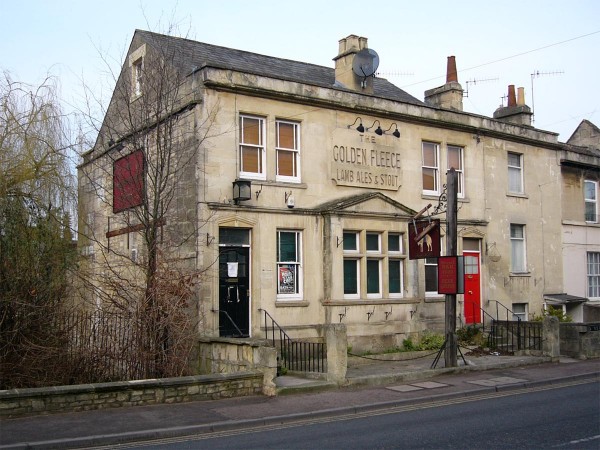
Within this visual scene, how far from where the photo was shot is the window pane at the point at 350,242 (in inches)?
787

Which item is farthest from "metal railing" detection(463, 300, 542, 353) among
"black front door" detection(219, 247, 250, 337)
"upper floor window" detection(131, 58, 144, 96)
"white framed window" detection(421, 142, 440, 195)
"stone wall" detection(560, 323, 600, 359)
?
"upper floor window" detection(131, 58, 144, 96)

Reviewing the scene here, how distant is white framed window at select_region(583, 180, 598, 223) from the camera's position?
2803 centimetres

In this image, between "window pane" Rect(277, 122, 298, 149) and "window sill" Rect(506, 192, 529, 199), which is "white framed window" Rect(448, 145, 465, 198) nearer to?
"window sill" Rect(506, 192, 529, 199)

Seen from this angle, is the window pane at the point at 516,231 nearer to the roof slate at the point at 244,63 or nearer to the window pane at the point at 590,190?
the window pane at the point at 590,190

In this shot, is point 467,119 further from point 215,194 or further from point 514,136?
point 215,194

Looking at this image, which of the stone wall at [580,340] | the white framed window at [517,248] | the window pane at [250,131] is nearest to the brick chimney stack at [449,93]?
the white framed window at [517,248]

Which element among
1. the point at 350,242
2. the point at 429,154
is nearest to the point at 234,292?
the point at 350,242

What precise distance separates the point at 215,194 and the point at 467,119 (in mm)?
10119

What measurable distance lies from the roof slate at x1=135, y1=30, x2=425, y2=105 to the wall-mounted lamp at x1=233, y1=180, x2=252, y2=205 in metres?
3.00

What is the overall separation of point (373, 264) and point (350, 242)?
1.10 m

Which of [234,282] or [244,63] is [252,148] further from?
[244,63]

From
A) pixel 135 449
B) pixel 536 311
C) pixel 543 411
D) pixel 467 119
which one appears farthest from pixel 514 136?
pixel 135 449

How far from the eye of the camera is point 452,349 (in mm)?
17391

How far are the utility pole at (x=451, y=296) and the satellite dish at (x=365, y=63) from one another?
604 centimetres
